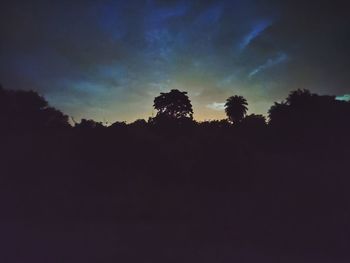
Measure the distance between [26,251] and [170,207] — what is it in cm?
968

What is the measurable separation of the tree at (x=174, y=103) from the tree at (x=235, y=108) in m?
15.2

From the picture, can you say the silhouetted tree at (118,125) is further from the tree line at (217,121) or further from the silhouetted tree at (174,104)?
the silhouetted tree at (174,104)

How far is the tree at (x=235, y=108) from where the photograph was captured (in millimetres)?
78562

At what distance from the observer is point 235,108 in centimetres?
7919

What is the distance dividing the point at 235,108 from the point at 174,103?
59.6ft

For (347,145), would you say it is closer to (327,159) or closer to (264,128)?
(327,159)

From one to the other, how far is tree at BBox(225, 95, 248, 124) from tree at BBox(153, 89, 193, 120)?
1522cm

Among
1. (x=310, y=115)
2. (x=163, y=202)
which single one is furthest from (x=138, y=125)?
(x=310, y=115)

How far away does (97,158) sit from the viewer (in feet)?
97.8

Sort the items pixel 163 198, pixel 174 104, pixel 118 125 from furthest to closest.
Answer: pixel 174 104 < pixel 118 125 < pixel 163 198

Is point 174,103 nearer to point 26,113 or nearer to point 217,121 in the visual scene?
point 217,121

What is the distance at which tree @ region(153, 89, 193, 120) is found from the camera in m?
64.8

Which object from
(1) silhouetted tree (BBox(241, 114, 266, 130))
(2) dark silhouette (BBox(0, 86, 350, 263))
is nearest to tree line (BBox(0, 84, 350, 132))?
(1) silhouetted tree (BBox(241, 114, 266, 130))

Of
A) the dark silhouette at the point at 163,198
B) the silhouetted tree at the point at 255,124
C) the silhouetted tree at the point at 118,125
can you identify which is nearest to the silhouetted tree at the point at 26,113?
the dark silhouette at the point at 163,198
